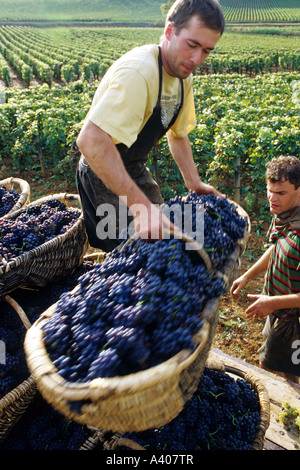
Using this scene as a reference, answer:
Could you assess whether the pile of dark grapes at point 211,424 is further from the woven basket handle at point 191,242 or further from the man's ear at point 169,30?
the man's ear at point 169,30

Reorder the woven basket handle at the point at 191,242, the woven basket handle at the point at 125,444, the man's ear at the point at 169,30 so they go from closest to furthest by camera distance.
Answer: the woven basket handle at the point at 191,242
the woven basket handle at the point at 125,444
the man's ear at the point at 169,30

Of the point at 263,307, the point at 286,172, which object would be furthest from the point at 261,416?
the point at 286,172

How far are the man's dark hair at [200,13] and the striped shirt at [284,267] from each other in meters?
1.35

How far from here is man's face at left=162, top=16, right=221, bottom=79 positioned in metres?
1.90

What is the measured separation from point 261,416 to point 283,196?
1.38 m

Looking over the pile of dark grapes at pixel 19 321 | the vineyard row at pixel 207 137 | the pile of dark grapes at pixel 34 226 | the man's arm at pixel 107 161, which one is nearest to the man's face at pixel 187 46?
the man's arm at pixel 107 161

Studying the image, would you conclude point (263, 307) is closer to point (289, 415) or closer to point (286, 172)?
point (289, 415)

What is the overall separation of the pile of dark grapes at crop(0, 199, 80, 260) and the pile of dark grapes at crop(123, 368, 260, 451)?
142cm

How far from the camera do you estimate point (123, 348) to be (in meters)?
1.31

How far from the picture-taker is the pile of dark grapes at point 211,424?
182 centimetres

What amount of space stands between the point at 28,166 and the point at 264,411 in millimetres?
7154

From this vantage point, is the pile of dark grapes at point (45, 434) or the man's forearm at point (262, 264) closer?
the pile of dark grapes at point (45, 434)

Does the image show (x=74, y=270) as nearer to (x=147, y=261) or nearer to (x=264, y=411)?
(x=147, y=261)

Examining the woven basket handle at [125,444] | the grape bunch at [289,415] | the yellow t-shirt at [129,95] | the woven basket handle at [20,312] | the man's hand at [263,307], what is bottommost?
the grape bunch at [289,415]
